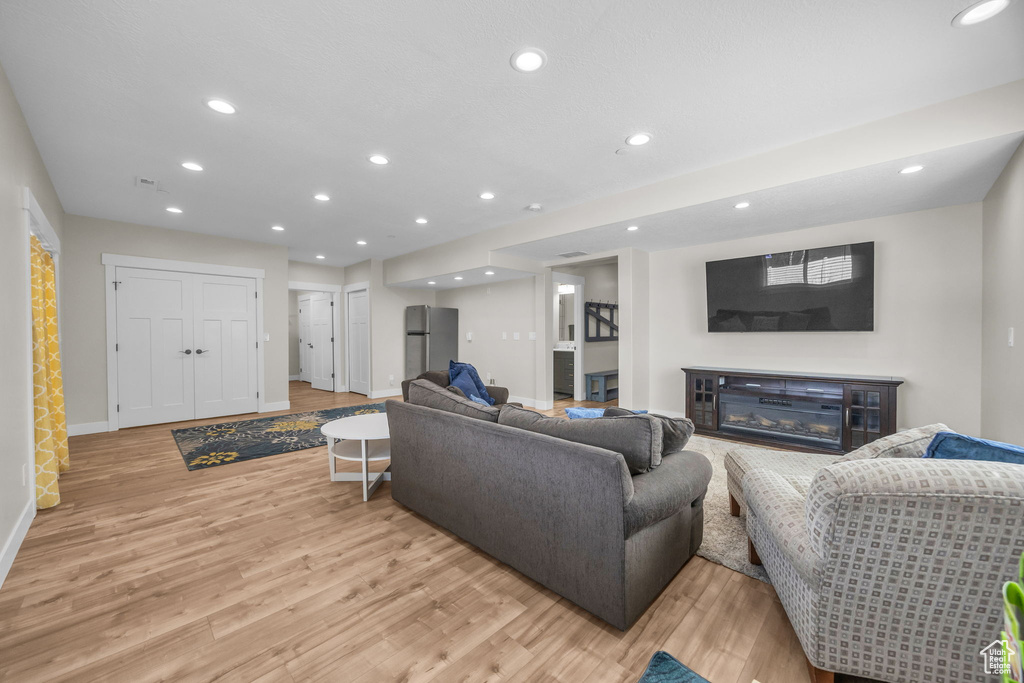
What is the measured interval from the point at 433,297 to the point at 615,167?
5.45 meters

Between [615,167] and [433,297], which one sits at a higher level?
[615,167]

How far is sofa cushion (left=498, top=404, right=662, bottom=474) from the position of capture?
166 centimetres

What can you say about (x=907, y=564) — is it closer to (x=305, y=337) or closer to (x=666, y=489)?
(x=666, y=489)

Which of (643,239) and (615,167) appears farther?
(643,239)

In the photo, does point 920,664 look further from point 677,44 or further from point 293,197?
point 293,197

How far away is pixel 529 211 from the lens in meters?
4.35

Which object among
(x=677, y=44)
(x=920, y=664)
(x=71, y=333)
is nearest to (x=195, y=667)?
(x=920, y=664)

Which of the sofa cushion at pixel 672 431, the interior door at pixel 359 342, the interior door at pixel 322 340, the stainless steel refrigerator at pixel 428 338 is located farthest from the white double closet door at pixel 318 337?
the sofa cushion at pixel 672 431

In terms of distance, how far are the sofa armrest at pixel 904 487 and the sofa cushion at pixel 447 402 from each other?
4.47ft

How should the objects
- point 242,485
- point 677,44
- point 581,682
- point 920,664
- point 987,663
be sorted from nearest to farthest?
point 987,663
point 920,664
point 581,682
point 677,44
point 242,485

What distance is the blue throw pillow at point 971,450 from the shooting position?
1.19 metres

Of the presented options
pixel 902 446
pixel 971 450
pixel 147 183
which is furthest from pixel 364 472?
pixel 147 183

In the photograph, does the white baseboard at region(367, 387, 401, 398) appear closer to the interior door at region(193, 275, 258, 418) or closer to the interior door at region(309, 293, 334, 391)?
the interior door at region(309, 293, 334, 391)

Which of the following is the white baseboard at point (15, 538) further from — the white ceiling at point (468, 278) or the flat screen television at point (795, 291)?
the flat screen television at point (795, 291)
